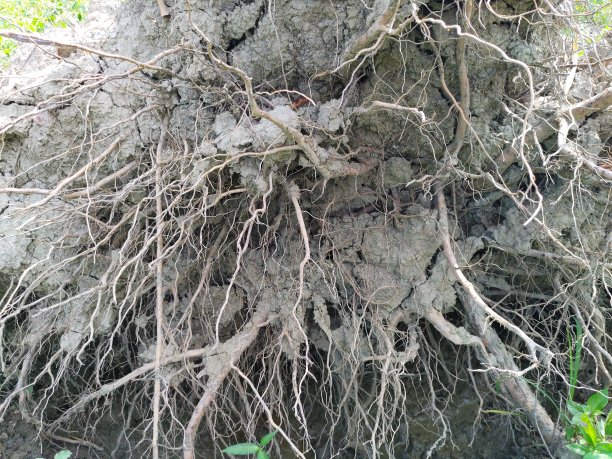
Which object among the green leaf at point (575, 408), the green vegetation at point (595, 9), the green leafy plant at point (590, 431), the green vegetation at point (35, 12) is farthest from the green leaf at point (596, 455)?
the green vegetation at point (35, 12)

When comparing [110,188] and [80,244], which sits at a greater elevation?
[110,188]

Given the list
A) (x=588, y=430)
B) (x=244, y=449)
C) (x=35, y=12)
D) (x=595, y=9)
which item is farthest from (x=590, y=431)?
(x=35, y=12)

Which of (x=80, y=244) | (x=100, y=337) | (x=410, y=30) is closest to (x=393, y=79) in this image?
(x=410, y=30)

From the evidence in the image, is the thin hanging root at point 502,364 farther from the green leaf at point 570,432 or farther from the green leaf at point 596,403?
the green leaf at point 596,403

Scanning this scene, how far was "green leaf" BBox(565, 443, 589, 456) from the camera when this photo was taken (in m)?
1.42

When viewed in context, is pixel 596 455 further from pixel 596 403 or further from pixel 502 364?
pixel 502 364

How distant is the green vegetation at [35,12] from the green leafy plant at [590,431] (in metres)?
2.50

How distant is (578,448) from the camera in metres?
1.44

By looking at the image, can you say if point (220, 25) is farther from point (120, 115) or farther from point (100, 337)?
point (100, 337)

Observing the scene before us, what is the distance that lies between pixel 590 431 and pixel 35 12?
9.61 ft

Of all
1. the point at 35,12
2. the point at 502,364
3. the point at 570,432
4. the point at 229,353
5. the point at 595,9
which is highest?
the point at 35,12

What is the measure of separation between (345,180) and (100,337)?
1048 millimetres

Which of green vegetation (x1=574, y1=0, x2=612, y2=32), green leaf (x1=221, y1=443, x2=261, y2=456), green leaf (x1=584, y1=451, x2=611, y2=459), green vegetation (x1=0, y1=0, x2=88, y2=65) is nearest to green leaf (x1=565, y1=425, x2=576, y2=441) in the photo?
green leaf (x1=584, y1=451, x2=611, y2=459)

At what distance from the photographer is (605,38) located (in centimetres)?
175
